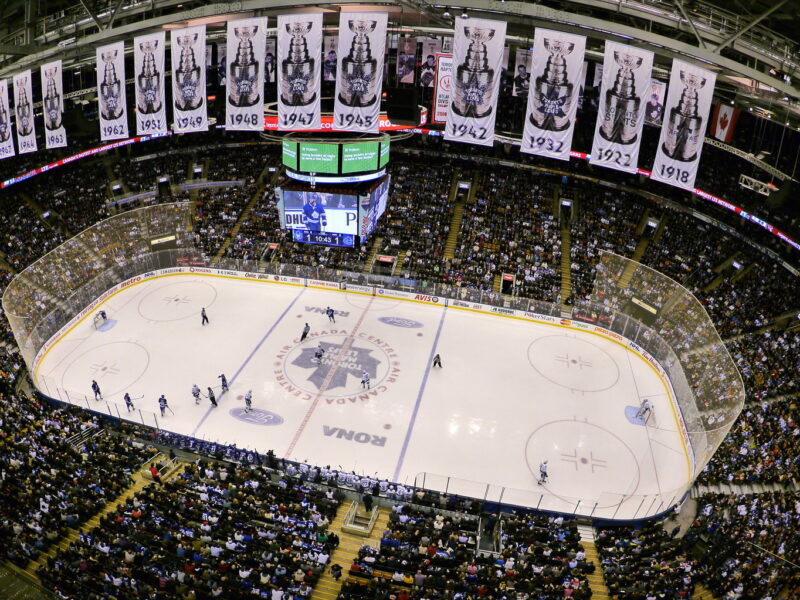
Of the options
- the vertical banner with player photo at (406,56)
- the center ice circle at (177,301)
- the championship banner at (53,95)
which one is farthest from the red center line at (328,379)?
the championship banner at (53,95)

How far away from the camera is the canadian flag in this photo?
101 ft

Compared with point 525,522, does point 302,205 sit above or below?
above

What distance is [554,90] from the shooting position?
22.3m

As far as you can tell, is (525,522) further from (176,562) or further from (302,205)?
(302,205)

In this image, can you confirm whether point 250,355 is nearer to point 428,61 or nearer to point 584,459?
point 584,459

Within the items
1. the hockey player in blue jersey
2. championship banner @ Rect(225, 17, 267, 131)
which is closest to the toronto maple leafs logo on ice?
the hockey player in blue jersey

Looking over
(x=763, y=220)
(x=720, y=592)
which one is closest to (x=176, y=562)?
(x=720, y=592)

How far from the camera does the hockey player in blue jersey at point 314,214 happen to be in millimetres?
30391

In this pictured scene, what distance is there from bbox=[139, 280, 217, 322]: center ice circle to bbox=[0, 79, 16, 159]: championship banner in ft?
32.1

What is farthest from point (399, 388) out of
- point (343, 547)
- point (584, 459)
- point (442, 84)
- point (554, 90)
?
point (442, 84)

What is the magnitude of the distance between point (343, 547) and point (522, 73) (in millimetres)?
25652

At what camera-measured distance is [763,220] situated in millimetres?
30484

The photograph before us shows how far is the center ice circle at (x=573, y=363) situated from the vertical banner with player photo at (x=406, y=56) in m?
16.2

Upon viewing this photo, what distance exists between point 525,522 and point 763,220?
67.8 feet
